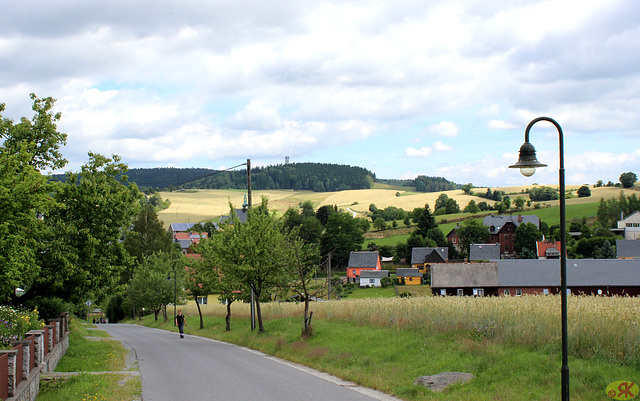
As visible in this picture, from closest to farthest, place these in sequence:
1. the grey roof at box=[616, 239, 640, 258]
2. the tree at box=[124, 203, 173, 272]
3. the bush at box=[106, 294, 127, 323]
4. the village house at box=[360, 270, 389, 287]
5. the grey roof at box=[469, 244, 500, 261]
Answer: the bush at box=[106, 294, 127, 323]
the tree at box=[124, 203, 173, 272]
the grey roof at box=[616, 239, 640, 258]
the village house at box=[360, 270, 389, 287]
the grey roof at box=[469, 244, 500, 261]

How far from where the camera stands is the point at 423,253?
103m

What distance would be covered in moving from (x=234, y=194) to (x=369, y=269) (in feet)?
290

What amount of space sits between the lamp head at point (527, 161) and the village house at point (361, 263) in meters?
90.4

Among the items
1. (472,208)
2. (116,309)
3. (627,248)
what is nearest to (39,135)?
(116,309)

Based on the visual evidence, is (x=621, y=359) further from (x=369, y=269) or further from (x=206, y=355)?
(x=369, y=269)

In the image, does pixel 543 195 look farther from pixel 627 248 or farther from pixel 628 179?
pixel 627 248

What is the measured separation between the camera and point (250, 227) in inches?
1133

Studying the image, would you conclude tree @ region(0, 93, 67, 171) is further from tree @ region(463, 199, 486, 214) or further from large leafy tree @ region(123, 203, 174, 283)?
tree @ region(463, 199, 486, 214)

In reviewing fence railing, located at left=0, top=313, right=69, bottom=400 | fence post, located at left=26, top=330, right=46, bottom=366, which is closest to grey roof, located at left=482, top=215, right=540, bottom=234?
fence railing, located at left=0, top=313, right=69, bottom=400

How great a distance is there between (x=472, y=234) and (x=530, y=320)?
327 ft

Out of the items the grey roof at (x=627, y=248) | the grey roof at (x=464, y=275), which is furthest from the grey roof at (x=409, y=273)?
the grey roof at (x=627, y=248)

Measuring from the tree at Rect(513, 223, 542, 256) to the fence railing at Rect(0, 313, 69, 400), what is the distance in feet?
315

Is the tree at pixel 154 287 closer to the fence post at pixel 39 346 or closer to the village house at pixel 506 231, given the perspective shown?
the fence post at pixel 39 346

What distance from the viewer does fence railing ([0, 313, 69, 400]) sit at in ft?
37.8
